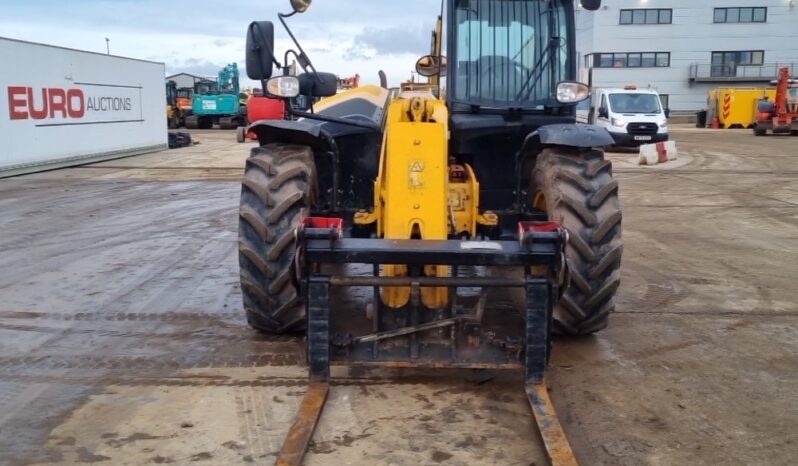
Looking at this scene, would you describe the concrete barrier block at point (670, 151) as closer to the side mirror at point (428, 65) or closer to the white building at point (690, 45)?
the side mirror at point (428, 65)

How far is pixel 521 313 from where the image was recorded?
4719 mm

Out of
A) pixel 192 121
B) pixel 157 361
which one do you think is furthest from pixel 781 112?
pixel 157 361

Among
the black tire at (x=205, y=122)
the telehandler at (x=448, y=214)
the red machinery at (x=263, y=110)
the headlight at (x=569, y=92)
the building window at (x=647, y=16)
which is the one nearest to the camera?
the telehandler at (x=448, y=214)

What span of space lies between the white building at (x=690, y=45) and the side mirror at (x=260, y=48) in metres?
50.1

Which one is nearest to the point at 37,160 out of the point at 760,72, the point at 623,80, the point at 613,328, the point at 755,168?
the point at 613,328

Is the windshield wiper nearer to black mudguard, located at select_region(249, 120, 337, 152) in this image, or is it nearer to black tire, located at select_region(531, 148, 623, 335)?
black tire, located at select_region(531, 148, 623, 335)

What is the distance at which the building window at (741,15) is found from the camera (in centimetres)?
5219

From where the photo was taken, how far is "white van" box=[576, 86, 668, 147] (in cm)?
2508

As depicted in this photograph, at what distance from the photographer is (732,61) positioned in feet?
174

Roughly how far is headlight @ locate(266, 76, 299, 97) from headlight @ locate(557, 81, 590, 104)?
1796 millimetres

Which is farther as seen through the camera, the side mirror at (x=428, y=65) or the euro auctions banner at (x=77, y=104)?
the euro auctions banner at (x=77, y=104)

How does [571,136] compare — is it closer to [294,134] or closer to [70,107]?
[294,134]

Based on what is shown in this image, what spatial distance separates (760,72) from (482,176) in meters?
53.2

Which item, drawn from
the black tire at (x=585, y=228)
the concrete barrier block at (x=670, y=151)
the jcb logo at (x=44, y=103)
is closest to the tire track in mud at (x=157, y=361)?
the black tire at (x=585, y=228)
